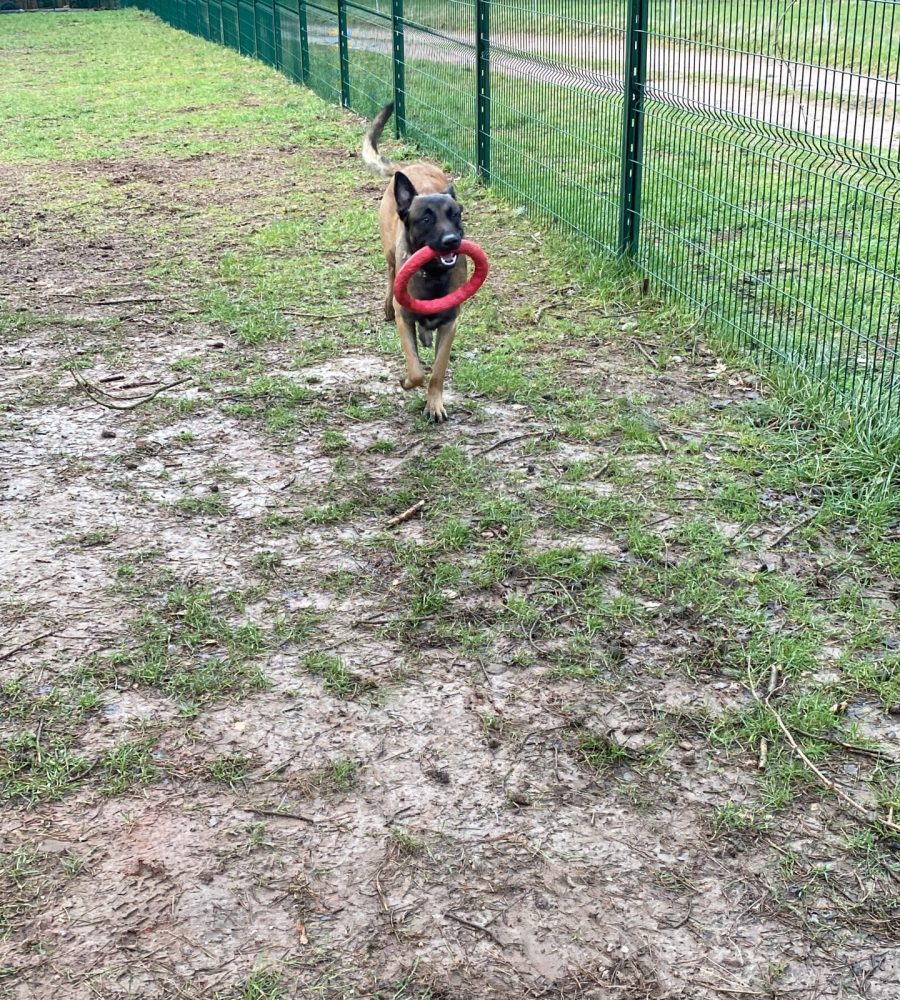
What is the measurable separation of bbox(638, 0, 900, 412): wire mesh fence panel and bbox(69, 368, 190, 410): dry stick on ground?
9.62ft

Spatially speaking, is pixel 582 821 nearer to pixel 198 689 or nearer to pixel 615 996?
pixel 615 996

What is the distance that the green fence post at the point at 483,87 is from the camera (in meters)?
8.79

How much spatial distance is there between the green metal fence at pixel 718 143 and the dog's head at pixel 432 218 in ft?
5.00

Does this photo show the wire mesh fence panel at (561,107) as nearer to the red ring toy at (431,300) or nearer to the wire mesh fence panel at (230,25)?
the red ring toy at (431,300)

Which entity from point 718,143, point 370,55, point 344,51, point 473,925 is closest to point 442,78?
point 370,55

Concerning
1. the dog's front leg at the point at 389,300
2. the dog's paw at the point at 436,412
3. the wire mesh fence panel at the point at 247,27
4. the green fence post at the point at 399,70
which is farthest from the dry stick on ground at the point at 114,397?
the wire mesh fence panel at the point at 247,27

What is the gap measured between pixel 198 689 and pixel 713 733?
4.97 feet

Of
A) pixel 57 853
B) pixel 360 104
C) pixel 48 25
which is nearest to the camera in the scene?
pixel 57 853

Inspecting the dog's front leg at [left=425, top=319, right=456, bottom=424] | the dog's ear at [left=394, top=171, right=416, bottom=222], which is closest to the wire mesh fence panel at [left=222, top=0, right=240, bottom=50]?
the dog's ear at [left=394, top=171, right=416, bottom=222]

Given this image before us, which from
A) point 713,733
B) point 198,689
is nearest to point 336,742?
point 198,689

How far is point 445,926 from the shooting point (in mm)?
2582

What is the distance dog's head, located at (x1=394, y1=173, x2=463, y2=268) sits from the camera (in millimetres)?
5078

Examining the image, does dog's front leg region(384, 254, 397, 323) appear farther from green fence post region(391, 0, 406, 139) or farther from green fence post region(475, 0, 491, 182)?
green fence post region(391, 0, 406, 139)

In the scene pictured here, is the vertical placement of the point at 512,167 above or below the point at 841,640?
above
